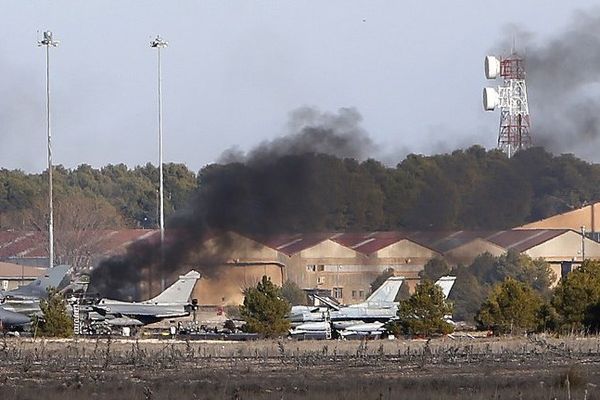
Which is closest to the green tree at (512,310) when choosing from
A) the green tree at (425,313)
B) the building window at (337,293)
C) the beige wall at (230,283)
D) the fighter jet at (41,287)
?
the green tree at (425,313)

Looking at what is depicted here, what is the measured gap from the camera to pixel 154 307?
75.1 metres

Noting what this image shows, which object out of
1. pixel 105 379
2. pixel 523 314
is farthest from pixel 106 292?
pixel 105 379

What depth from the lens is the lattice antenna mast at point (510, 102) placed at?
→ 311 ft

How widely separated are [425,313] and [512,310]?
520 cm

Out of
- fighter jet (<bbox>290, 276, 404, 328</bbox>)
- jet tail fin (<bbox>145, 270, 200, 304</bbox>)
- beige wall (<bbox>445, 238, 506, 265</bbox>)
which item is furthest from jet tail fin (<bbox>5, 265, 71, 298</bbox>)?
beige wall (<bbox>445, 238, 506, 265</bbox>)

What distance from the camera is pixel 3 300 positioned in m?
73.2

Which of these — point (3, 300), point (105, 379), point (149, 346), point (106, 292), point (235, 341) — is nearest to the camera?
point (105, 379)

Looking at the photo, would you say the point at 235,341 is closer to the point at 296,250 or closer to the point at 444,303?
the point at 444,303

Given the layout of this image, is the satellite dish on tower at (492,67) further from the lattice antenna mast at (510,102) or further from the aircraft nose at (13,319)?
the aircraft nose at (13,319)

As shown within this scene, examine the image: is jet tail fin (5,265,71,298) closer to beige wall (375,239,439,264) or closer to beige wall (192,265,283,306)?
beige wall (192,265,283,306)

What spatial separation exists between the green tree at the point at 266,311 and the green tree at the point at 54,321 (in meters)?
9.39

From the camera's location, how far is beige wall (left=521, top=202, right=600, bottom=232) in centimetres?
9619

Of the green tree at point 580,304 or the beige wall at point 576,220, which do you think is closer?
the green tree at point 580,304

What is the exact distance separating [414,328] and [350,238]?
77.3 feet
